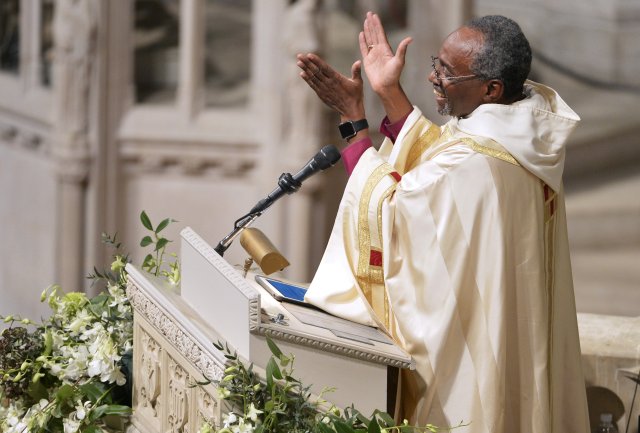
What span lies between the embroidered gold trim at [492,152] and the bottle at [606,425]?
41.9 inches

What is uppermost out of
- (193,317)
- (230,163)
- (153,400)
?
(230,163)

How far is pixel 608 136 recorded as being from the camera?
8.48m

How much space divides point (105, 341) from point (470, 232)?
1008 mm

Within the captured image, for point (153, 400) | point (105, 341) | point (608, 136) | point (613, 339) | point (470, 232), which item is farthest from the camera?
point (608, 136)

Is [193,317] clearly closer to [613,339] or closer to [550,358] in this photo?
[550,358]

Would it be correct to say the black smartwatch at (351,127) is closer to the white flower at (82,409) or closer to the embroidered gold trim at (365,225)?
the embroidered gold trim at (365,225)

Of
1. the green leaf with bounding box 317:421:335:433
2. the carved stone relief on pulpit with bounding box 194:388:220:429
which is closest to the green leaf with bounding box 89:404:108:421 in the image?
the carved stone relief on pulpit with bounding box 194:388:220:429

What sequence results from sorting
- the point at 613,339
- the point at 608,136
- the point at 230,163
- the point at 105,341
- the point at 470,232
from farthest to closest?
the point at 608,136, the point at 230,163, the point at 613,339, the point at 105,341, the point at 470,232

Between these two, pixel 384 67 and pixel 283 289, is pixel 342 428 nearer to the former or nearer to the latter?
pixel 283 289

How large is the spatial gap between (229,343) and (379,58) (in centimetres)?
76

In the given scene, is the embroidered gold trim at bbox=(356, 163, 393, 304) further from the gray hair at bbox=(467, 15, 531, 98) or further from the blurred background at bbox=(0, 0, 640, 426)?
the blurred background at bbox=(0, 0, 640, 426)

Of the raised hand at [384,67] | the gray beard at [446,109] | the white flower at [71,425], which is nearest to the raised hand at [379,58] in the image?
the raised hand at [384,67]

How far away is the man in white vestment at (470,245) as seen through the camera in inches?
116

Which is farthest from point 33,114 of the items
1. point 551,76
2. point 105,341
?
point 105,341
